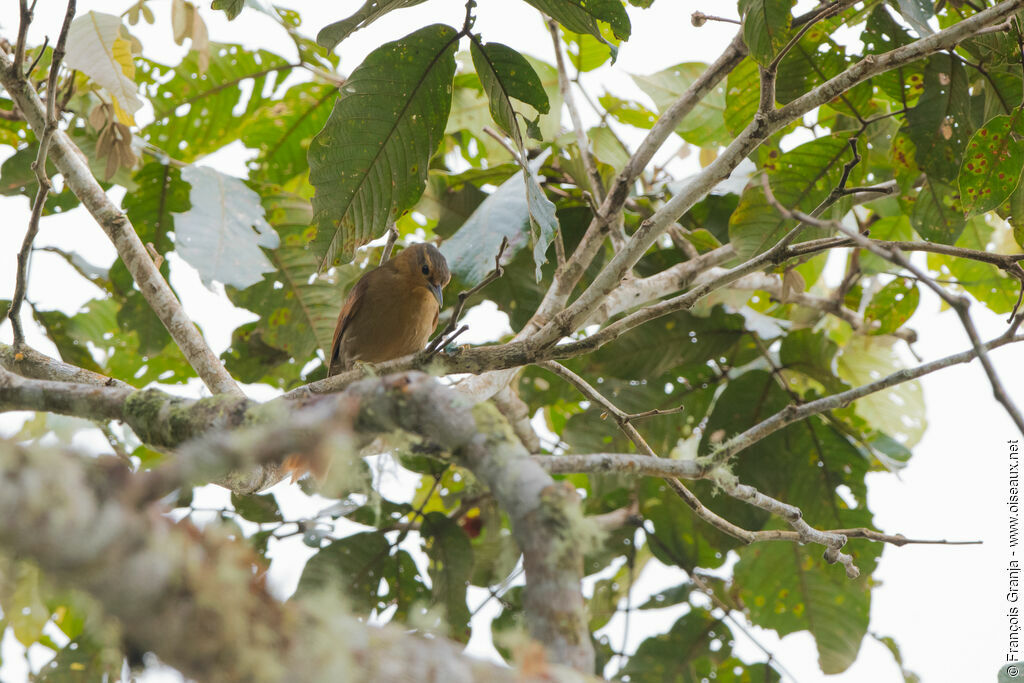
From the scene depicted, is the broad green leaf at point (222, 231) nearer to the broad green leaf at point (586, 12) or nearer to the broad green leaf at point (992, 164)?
the broad green leaf at point (586, 12)

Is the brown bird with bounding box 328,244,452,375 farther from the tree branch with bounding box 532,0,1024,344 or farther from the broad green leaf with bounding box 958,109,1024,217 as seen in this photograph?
the broad green leaf with bounding box 958,109,1024,217

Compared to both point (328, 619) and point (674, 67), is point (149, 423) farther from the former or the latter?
point (674, 67)

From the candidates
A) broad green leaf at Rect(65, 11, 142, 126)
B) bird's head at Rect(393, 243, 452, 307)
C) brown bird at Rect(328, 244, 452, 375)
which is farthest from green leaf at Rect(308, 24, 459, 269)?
bird's head at Rect(393, 243, 452, 307)

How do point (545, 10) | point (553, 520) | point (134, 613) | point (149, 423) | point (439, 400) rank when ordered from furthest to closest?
1. point (545, 10)
2. point (149, 423)
3. point (439, 400)
4. point (553, 520)
5. point (134, 613)

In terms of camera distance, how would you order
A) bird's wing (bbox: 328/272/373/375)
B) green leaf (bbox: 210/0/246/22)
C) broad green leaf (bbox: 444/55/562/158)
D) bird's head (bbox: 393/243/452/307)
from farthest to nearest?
bird's head (bbox: 393/243/452/307), broad green leaf (bbox: 444/55/562/158), bird's wing (bbox: 328/272/373/375), green leaf (bbox: 210/0/246/22)

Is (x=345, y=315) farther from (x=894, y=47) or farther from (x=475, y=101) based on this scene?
(x=894, y=47)

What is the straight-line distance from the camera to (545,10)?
234 centimetres

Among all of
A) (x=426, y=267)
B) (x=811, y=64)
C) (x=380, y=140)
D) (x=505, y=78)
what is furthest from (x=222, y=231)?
(x=811, y=64)

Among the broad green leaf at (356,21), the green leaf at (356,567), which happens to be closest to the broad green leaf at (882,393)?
the green leaf at (356,567)

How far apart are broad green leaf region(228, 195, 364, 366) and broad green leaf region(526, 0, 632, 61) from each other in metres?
1.75

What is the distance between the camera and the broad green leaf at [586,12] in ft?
7.53

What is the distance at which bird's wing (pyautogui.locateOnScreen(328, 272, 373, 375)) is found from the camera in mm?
3801

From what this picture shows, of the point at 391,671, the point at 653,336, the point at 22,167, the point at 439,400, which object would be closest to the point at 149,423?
the point at 439,400

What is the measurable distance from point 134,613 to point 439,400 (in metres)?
0.43
